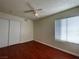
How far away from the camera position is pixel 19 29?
19.0 ft

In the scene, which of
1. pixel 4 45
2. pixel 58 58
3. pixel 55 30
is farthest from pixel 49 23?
pixel 4 45

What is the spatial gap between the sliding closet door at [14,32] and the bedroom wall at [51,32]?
68.5 inches

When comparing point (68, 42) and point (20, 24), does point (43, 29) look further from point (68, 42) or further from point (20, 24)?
point (68, 42)

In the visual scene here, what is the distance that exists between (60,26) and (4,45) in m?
3.61

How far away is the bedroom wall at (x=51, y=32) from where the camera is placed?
12.2 ft

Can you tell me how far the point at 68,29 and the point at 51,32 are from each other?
→ 4.51ft

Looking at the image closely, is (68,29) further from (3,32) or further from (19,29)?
(3,32)

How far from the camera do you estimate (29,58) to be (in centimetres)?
313

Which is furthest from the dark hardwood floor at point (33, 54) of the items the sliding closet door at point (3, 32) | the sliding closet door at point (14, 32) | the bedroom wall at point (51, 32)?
the sliding closet door at point (14, 32)

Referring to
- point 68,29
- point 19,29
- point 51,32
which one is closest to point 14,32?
point 19,29

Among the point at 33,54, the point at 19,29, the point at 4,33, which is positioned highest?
the point at 19,29

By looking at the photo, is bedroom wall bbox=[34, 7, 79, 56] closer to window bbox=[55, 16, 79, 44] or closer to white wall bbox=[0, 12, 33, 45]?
window bbox=[55, 16, 79, 44]

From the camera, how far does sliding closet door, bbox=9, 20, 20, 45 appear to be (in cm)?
512

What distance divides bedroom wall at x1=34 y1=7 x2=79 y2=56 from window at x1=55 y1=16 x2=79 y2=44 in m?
0.23
